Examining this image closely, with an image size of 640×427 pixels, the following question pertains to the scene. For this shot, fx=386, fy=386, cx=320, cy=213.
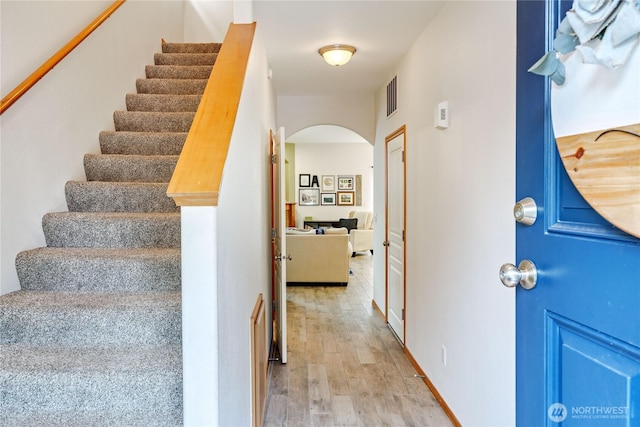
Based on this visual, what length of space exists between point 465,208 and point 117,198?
6.65ft

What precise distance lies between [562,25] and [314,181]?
989 centimetres

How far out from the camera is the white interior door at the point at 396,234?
3.70 metres

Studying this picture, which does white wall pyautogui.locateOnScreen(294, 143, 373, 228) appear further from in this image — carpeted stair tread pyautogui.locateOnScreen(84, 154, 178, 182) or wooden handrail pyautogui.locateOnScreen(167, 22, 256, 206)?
wooden handrail pyautogui.locateOnScreen(167, 22, 256, 206)

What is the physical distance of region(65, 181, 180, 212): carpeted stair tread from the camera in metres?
2.25

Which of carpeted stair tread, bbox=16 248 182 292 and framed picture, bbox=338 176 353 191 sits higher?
framed picture, bbox=338 176 353 191

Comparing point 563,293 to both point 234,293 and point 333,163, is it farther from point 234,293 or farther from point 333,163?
point 333,163

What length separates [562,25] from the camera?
2.35 ft

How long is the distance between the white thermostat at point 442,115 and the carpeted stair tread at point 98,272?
180 cm

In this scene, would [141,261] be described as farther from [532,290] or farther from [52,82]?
[532,290]

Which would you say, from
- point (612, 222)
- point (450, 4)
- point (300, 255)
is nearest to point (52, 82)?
point (450, 4)

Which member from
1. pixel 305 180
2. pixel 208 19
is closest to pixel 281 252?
pixel 208 19

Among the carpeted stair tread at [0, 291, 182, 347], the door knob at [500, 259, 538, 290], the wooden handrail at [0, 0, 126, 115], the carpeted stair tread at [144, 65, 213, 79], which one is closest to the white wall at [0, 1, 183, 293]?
the wooden handrail at [0, 0, 126, 115]

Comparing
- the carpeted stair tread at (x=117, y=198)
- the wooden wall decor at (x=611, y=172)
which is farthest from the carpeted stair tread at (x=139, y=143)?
the wooden wall decor at (x=611, y=172)

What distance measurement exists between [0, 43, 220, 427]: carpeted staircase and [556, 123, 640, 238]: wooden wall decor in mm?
1333
